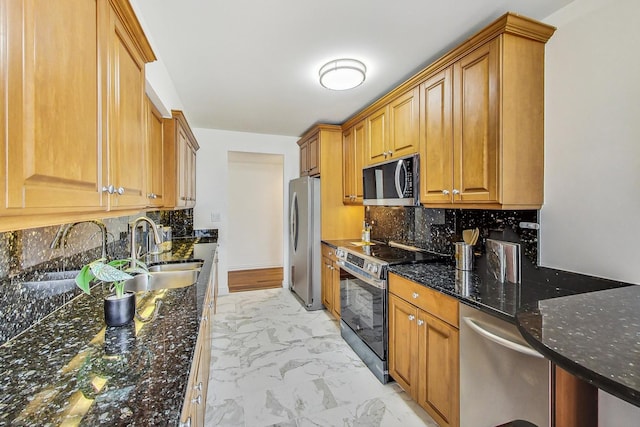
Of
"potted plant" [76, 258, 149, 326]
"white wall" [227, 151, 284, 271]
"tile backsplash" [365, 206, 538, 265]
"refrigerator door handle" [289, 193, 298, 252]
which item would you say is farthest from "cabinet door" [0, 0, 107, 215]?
"white wall" [227, 151, 284, 271]

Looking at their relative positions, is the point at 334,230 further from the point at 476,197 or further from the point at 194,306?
the point at 194,306

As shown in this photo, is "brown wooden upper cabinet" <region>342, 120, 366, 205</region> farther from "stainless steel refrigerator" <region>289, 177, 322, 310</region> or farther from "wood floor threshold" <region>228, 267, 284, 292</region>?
"wood floor threshold" <region>228, 267, 284, 292</region>

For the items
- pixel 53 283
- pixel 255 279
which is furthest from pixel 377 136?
pixel 255 279

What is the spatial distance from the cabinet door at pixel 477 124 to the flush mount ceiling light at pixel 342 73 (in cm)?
69

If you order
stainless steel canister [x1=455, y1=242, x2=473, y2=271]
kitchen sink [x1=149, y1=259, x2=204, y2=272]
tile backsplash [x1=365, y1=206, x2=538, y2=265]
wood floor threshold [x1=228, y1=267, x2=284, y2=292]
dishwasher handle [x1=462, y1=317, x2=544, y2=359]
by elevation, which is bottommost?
wood floor threshold [x1=228, y1=267, x2=284, y2=292]

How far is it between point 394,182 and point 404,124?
1.61 feet

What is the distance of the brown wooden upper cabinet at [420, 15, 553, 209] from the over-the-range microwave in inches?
14.0

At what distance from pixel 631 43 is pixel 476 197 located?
3.18 ft

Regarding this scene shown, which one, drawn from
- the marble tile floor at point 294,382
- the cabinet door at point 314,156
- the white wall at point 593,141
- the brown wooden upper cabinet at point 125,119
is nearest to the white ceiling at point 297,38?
the white wall at point 593,141

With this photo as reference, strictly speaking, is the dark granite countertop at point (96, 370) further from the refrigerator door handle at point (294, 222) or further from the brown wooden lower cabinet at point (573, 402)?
the refrigerator door handle at point (294, 222)

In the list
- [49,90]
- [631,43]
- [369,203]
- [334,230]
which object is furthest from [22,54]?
[334,230]

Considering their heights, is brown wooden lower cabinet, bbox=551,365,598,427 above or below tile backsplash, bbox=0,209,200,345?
below

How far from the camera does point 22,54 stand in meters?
0.56

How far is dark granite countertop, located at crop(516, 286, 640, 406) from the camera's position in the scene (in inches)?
24.7
